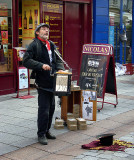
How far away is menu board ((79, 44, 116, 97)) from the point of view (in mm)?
7895

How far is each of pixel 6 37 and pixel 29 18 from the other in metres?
1.37

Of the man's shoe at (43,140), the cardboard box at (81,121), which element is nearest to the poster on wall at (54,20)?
the cardboard box at (81,121)

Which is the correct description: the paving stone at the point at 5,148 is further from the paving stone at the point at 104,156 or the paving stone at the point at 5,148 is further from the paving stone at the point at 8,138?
the paving stone at the point at 104,156

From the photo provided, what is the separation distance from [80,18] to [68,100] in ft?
21.0

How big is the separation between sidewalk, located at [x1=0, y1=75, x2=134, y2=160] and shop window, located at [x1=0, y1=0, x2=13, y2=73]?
3.94 feet

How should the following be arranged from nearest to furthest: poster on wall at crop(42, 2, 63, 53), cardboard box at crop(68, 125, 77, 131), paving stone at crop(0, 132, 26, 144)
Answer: paving stone at crop(0, 132, 26, 144)
cardboard box at crop(68, 125, 77, 131)
poster on wall at crop(42, 2, 63, 53)

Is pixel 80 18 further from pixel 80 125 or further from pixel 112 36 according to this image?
pixel 80 125

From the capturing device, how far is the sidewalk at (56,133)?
502 centimetres

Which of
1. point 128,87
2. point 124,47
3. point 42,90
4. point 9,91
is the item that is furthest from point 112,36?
point 42,90

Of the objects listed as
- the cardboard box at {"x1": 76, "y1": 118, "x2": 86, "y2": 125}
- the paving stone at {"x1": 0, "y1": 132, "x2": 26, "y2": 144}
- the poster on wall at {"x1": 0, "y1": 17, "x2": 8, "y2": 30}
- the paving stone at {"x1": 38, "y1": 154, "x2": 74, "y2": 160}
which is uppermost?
the poster on wall at {"x1": 0, "y1": 17, "x2": 8, "y2": 30}

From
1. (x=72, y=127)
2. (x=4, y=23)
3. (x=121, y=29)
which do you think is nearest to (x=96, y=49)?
(x=72, y=127)

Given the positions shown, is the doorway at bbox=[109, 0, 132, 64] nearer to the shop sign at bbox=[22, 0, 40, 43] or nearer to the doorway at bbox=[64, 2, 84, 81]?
the doorway at bbox=[64, 2, 84, 81]

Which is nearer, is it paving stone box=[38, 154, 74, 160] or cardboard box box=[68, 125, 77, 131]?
paving stone box=[38, 154, 74, 160]

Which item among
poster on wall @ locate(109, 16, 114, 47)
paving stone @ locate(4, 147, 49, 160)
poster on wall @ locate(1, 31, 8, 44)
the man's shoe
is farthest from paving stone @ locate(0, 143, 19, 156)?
poster on wall @ locate(109, 16, 114, 47)
